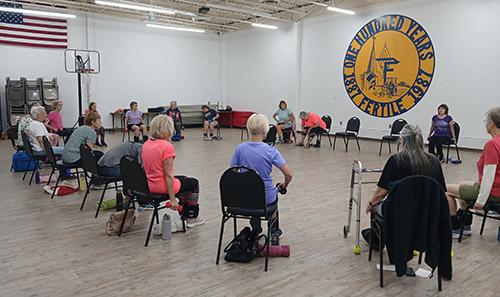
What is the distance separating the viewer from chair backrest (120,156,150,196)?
10.9 ft

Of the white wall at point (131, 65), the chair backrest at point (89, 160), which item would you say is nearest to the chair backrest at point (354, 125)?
the chair backrest at point (89, 160)

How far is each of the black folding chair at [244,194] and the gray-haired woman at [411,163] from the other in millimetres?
882

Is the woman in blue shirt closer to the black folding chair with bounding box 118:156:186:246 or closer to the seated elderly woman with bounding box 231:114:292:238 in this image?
the black folding chair with bounding box 118:156:186:246

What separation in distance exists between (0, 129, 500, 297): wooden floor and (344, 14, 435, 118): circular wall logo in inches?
253

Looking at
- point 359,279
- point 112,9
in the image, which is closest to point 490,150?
point 359,279

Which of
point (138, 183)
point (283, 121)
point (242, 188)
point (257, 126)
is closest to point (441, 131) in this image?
point (283, 121)

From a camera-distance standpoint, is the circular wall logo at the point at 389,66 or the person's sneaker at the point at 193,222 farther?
the circular wall logo at the point at 389,66

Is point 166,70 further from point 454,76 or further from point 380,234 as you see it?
point 380,234

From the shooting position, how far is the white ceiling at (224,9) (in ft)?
38.5

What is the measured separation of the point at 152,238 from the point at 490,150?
9.79 feet

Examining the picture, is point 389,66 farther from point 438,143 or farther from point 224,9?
point 224,9

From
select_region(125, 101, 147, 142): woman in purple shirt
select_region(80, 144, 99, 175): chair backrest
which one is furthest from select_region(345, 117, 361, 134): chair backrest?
select_region(80, 144, 99, 175): chair backrest

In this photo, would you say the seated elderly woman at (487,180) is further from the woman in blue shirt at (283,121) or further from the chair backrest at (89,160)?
the woman in blue shirt at (283,121)

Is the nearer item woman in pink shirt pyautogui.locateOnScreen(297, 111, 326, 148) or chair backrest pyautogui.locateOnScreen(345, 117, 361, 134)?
chair backrest pyautogui.locateOnScreen(345, 117, 361, 134)
